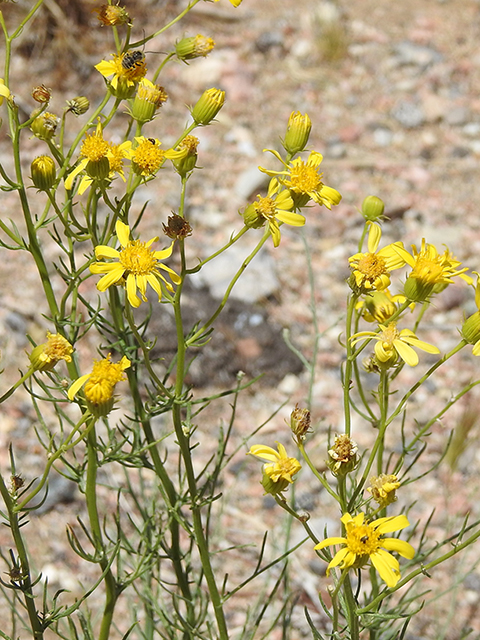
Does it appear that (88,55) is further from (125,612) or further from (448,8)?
(125,612)

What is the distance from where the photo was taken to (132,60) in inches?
63.2

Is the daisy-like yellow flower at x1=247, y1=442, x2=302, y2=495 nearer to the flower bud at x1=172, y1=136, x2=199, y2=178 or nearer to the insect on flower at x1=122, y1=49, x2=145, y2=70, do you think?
the flower bud at x1=172, y1=136, x2=199, y2=178

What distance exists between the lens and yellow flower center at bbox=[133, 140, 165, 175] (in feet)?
5.06

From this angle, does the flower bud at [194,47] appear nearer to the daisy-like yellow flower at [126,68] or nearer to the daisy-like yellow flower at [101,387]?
the daisy-like yellow flower at [126,68]

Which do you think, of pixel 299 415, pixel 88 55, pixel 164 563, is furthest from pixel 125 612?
pixel 88 55

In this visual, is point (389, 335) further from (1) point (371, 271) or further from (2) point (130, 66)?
(2) point (130, 66)

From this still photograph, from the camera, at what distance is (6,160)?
4.87m

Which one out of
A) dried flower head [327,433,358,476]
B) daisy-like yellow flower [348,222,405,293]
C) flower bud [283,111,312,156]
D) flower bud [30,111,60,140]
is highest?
flower bud [30,111,60,140]

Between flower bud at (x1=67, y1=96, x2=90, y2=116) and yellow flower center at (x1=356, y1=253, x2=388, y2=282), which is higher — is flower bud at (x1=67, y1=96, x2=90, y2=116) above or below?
above

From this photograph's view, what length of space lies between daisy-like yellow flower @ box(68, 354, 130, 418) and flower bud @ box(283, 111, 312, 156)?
66cm

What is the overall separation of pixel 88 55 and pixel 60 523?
12.5ft

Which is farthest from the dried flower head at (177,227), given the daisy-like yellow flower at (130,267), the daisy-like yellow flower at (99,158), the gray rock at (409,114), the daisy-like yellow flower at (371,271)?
the gray rock at (409,114)

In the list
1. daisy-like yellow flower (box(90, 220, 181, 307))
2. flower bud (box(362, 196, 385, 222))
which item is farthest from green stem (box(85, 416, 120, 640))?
flower bud (box(362, 196, 385, 222))

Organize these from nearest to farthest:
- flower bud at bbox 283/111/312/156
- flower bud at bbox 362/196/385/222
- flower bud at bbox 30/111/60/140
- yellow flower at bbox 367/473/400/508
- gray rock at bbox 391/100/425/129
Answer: yellow flower at bbox 367/473/400/508
flower bud at bbox 30/111/60/140
flower bud at bbox 283/111/312/156
flower bud at bbox 362/196/385/222
gray rock at bbox 391/100/425/129
